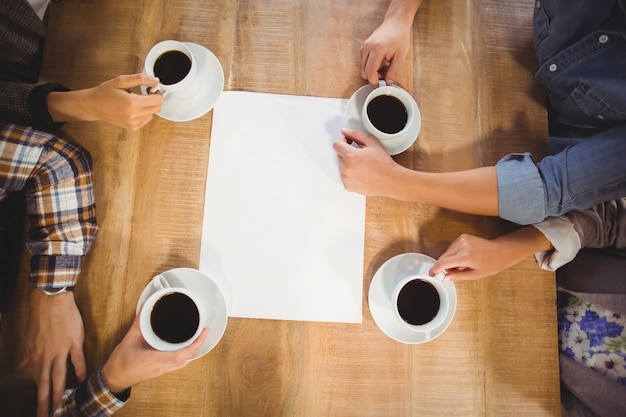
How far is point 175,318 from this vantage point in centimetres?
81

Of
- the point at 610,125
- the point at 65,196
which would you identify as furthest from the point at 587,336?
the point at 65,196

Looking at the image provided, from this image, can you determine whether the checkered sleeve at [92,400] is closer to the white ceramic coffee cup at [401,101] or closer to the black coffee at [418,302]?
the black coffee at [418,302]

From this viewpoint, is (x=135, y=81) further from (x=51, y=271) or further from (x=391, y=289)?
(x=391, y=289)

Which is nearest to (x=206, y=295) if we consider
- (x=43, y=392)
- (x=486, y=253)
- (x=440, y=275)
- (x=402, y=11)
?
(x=43, y=392)

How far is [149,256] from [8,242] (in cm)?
35

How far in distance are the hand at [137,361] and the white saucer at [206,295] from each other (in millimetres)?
28

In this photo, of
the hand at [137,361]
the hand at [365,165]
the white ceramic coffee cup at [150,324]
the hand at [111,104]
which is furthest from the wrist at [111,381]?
the hand at [365,165]

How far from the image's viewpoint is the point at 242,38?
96 cm

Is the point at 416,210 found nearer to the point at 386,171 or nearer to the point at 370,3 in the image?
the point at 386,171

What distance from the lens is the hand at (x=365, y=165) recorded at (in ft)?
2.86

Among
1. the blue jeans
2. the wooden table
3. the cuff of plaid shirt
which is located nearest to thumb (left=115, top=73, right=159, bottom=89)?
the wooden table

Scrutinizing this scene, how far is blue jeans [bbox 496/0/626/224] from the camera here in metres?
0.84

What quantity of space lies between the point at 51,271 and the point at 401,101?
757mm

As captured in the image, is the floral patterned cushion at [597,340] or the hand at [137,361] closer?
the hand at [137,361]
